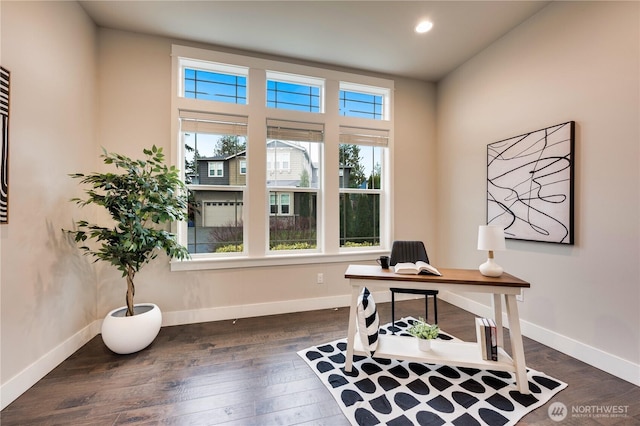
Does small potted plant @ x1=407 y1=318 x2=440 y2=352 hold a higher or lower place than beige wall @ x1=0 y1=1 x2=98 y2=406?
lower

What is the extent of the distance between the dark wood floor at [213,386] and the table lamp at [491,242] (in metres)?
0.83

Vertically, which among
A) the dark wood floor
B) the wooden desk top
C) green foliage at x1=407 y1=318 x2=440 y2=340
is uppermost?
the wooden desk top

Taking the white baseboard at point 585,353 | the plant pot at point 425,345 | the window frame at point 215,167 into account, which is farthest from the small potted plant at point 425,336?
the window frame at point 215,167

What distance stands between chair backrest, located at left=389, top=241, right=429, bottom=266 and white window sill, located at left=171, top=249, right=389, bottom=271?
58 cm

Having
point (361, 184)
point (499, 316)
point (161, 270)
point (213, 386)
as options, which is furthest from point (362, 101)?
point (213, 386)

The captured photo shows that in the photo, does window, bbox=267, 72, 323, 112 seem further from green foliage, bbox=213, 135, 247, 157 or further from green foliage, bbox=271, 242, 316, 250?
green foliage, bbox=271, 242, 316, 250

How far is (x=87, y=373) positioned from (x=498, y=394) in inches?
113

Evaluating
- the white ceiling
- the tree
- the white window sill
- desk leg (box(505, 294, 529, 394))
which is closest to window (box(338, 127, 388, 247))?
the tree

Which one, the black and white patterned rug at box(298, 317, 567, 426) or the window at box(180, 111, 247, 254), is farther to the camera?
the window at box(180, 111, 247, 254)

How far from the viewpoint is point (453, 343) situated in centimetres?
208

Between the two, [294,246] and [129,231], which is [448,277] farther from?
[129,231]

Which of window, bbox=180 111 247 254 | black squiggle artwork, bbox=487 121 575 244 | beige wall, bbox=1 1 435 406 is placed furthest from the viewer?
window, bbox=180 111 247 254

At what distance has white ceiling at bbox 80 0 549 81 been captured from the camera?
2391 millimetres

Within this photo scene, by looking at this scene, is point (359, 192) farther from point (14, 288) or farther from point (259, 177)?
point (14, 288)
